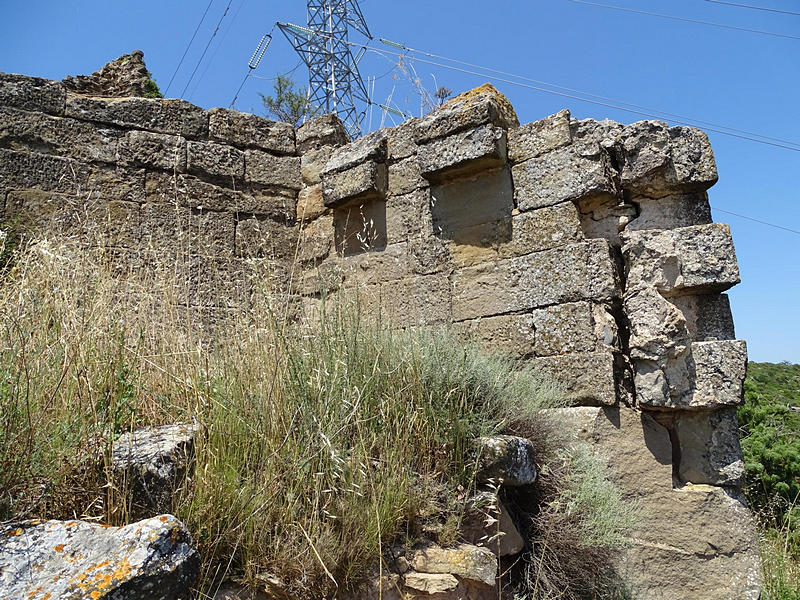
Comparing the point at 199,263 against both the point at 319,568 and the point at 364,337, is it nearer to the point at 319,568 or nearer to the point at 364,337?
the point at 364,337

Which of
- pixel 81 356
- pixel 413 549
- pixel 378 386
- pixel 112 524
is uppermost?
pixel 81 356

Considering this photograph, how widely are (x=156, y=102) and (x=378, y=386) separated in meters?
3.51

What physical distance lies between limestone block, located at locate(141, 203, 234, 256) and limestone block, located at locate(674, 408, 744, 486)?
362 centimetres

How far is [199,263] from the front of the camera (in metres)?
5.13

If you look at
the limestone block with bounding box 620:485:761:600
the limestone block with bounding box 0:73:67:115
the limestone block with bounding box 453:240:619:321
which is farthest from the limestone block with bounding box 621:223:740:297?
the limestone block with bounding box 0:73:67:115

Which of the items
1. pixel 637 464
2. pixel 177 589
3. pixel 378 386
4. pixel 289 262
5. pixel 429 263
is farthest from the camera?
pixel 289 262

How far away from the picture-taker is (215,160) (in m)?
5.40

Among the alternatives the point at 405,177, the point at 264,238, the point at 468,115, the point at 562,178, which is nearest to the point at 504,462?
the point at 562,178

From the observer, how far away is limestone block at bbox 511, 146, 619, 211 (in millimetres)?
4070

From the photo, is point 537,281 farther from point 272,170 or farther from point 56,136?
point 56,136

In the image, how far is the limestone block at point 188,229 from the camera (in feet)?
16.7

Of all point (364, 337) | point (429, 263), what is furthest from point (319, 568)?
point (429, 263)

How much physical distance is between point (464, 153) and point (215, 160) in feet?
7.12

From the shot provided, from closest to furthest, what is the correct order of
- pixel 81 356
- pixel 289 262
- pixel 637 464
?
1. pixel 81 356
2. pixel 637 464
3. pixel 289 262
